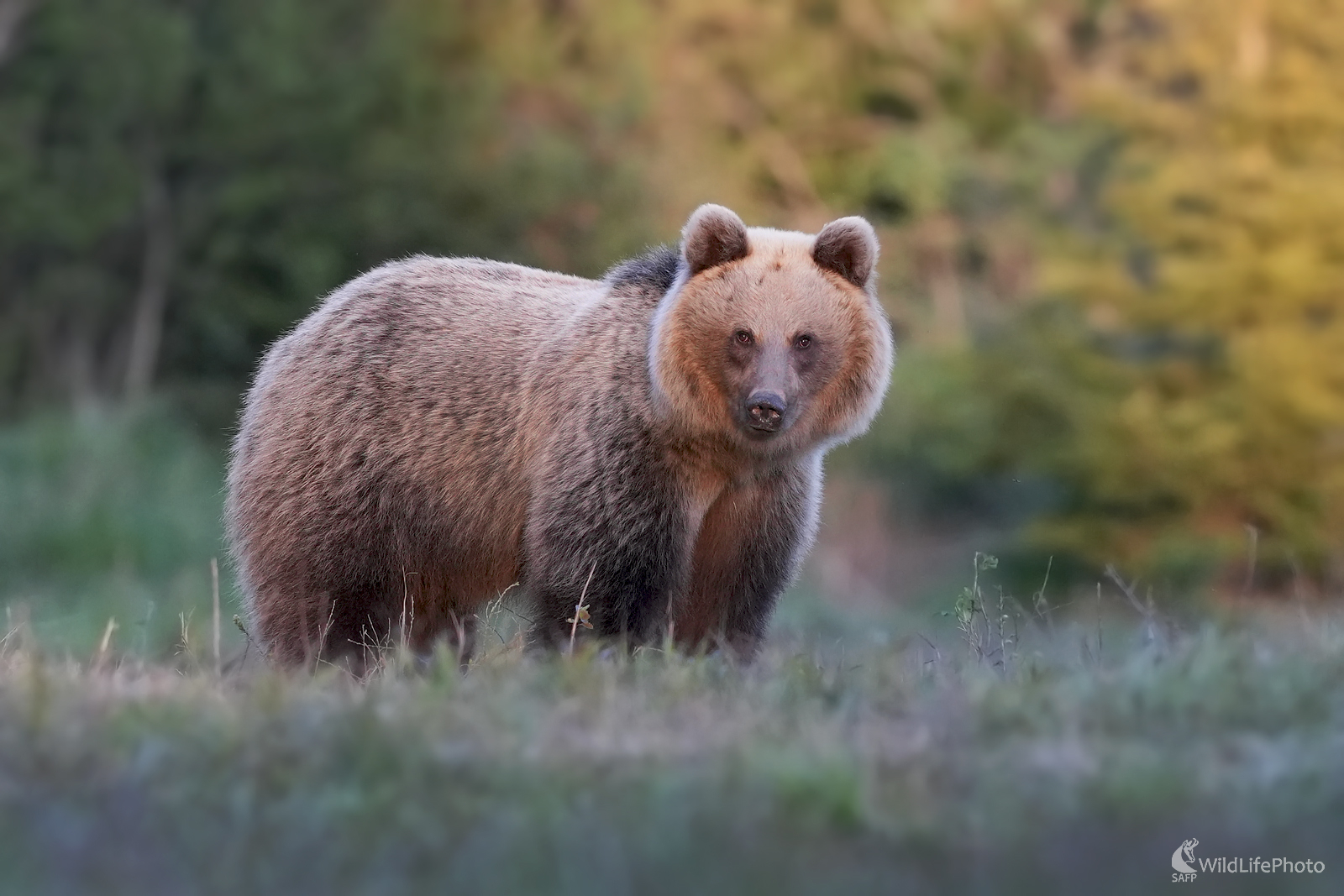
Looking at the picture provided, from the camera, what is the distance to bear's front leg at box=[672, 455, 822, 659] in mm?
6477

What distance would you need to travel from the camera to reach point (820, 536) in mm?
20797

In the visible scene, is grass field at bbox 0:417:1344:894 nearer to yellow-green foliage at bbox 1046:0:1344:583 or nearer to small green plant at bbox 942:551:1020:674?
small green plant at bbox 942:551:1020:674

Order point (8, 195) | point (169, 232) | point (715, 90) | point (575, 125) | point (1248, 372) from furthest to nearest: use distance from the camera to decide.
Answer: point (715, 90), point (575, 125), point (169, 232), point (8, 195), point (1248, 372)

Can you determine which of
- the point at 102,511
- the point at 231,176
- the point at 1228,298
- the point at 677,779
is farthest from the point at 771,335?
the point at 231,176

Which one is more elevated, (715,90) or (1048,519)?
(715,90)

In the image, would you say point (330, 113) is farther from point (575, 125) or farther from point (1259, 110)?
point (1259, 110)

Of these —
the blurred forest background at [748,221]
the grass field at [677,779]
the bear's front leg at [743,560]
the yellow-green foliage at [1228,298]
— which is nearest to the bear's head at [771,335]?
the bear's front leg at [743,560]

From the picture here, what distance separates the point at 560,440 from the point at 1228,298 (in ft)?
52.1

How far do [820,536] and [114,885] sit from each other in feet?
58.1

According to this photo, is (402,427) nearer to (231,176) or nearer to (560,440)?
(560,440)

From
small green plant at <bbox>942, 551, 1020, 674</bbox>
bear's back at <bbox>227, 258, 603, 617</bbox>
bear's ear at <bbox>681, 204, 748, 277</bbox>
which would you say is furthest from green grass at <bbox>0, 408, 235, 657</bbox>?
small green plant at <bbox>942, 551, 1020, 674</bbox>

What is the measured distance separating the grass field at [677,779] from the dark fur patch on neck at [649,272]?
2216 millimetres

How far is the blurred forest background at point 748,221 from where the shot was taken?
20.8 m

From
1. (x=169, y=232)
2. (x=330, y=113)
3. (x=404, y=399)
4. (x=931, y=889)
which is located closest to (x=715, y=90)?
(x=330, y=113)
